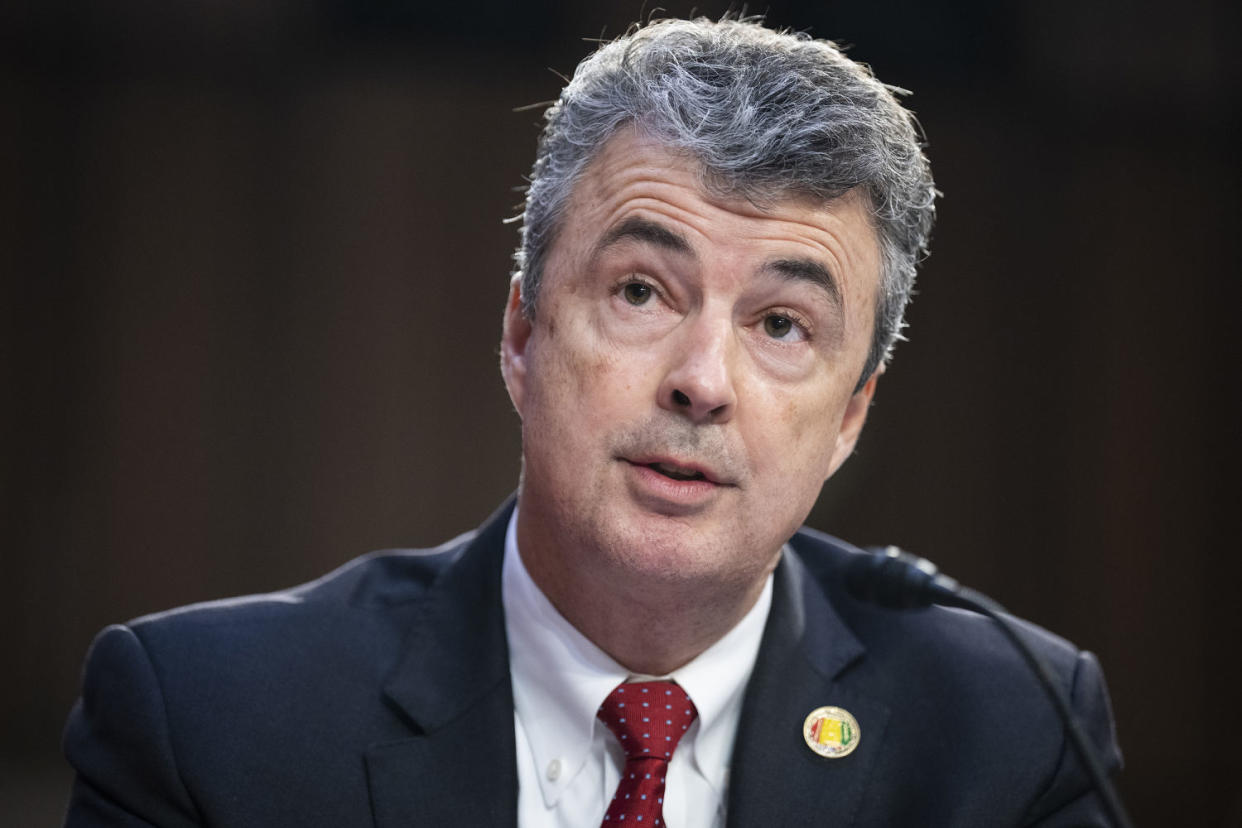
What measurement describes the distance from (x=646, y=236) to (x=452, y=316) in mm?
2717

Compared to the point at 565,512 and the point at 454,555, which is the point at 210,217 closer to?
the point at 454,555

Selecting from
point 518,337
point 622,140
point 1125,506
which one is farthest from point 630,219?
point 1125,506

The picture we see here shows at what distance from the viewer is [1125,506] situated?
4.54 metres

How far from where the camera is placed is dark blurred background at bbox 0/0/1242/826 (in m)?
4.17

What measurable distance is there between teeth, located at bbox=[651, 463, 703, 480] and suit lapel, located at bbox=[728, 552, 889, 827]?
1.33 ft

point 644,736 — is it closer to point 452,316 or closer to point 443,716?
point 443,716

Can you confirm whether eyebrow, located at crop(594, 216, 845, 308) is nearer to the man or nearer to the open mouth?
the man

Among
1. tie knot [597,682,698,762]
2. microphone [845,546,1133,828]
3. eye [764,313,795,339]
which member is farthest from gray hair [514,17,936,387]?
tie knot [597,682,698,762]

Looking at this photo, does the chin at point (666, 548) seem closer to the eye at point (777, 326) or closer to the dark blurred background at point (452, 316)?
the eye at point (777, 326)

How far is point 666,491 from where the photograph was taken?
1658mm

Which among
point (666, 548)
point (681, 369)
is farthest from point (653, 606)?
point (681, 369)

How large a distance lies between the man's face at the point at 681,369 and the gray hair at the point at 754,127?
0.12ft

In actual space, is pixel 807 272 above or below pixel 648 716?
above

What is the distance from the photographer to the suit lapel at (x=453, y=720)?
5.68 ft
